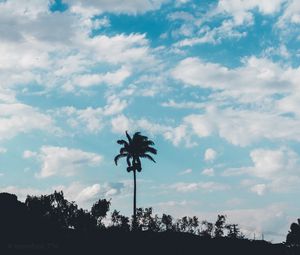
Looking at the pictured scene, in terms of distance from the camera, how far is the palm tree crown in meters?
58.8

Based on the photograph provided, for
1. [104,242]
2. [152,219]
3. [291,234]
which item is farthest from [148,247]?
[152,219]

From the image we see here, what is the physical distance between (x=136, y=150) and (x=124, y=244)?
53.2ft

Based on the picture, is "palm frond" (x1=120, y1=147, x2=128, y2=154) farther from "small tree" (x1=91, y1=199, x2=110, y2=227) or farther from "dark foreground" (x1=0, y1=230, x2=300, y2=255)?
"small tree" (x1=91, y1=199, x2=110, y2=227)

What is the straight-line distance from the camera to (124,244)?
4491 cm

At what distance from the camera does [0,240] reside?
39.4 metres

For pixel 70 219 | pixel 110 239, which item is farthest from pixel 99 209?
pixel 110 239

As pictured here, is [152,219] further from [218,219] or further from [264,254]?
[264,254]

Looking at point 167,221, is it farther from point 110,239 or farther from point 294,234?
point 110,239

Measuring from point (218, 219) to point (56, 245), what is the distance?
94.2 m

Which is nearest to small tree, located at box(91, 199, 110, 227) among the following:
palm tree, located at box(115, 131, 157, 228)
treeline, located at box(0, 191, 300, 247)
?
treeline, located at box(0, 191, 300, 247)

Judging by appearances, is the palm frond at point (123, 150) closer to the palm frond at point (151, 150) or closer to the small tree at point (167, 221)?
A: the palm frond at point (151, 150)

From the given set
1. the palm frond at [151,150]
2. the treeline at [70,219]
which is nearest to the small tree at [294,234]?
the treeline at [70,219]

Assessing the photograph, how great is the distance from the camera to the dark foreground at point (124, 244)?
133ft

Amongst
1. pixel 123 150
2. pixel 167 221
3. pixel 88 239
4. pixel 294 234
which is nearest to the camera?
pixel 88 239
